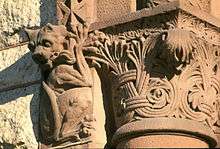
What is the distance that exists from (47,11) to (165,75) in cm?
73

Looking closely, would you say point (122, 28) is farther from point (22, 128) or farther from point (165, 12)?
point (22, 128)

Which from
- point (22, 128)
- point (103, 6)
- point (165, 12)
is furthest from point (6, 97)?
point (165, 12)

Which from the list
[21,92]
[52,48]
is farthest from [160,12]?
[21,92]

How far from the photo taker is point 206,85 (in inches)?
161

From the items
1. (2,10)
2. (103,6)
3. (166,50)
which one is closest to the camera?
(166,50)

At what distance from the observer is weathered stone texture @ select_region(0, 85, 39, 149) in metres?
4.38

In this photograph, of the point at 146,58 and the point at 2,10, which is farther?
the point at 2,10

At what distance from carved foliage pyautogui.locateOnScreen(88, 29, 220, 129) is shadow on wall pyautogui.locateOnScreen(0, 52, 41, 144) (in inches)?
17.2

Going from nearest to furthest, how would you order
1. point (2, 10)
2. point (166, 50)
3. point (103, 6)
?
1. point (166, 50)
2. point (103, 6)
3. point (2, 10)

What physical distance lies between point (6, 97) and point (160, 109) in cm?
85

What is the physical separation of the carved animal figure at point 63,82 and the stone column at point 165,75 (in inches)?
3.8

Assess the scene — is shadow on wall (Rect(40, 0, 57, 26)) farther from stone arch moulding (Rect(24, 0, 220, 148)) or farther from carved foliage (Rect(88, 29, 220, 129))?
carved foliage (Rect(88, 29, 220, 129))

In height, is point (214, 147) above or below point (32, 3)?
below

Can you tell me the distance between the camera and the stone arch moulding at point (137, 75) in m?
3.99
